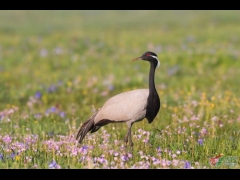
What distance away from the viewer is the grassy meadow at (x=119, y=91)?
24.6 feet

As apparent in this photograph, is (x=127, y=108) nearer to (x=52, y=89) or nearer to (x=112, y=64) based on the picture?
(x=52, y=89)

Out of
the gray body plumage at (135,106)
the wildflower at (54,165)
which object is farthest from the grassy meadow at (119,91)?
the gray body plumage at (135,106)

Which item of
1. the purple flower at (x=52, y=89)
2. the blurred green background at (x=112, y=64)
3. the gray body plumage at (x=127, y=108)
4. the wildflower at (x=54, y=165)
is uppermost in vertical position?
the blurred green background at (x=112, y=64)

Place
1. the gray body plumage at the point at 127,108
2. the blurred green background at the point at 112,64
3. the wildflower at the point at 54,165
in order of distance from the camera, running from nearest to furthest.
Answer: the wildflower at the point at 54,165 → the gray body plumage at the point at 127,108 → the blurred green background at the point at 112,64

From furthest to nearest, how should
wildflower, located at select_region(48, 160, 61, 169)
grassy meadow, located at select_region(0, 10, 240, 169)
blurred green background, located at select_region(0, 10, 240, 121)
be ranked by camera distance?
blurred green background, located at select_region(0, 10, 240, 121) → grassy meadow, located at select_region(0, 10, 240, 169) → wildflower, located at select_region(48, 160, 61, 169)

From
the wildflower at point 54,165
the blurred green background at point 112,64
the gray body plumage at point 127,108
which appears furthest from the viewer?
the blurred green background at point 112,64

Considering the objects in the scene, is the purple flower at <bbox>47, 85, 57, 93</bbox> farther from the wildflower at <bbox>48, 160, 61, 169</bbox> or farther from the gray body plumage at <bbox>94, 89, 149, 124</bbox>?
the wildflower at <bbox>48, 160, 61, 169</bbox>

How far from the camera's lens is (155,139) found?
8.64 metres

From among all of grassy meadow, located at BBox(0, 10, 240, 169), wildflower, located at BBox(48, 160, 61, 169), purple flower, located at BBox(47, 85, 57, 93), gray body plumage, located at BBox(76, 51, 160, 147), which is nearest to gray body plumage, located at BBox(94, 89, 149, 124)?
gray body plumage, located at BBox(76, 51, 160, 147)

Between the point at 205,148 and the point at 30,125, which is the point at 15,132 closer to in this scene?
the point at 30,125

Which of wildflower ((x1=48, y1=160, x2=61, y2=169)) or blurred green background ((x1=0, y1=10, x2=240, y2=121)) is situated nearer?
wildflower ((x1=48, y1=160, x2=61, y2=169))

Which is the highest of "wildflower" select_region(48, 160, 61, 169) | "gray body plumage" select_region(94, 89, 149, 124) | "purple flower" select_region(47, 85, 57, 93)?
"purple flower" select_region(47, 85, 57, 93)

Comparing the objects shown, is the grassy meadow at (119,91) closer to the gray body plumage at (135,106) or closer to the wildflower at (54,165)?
the wildflower at (54,165)

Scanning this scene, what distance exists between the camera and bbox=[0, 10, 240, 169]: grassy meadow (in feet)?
24.6
